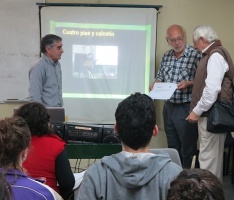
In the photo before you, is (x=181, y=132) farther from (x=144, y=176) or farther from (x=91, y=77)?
(x=144, y=176)

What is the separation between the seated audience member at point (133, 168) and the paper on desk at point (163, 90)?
2059 millimetres

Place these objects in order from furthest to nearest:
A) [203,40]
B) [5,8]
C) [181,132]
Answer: [5,8] → [181,132] → [203,40]

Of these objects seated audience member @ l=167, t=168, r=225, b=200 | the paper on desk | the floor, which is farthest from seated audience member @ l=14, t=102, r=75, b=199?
the floor

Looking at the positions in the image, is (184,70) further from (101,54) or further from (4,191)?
(4,191)

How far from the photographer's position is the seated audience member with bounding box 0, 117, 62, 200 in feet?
4.04

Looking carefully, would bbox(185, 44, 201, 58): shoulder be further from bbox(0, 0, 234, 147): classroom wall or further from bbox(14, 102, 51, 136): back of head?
bbox(14, 102, 51, 136): back of head

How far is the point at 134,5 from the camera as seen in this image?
399 cm

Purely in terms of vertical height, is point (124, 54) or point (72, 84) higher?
point (124, 54)

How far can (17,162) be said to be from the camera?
4.38 feet

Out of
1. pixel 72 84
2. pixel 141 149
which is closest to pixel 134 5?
pixel 72 84

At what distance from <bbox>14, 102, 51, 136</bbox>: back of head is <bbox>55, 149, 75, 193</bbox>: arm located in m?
0.17

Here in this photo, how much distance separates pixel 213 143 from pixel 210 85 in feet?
1.74

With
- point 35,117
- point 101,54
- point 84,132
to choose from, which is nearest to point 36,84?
point 84,132

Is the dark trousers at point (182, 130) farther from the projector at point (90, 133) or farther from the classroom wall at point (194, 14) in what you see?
the projector at point (90, 133)
